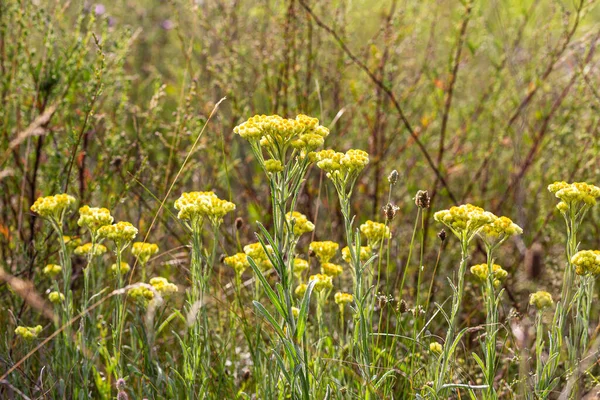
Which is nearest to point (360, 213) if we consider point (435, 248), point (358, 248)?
point (435, 248)

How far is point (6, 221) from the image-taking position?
2764 millimetres

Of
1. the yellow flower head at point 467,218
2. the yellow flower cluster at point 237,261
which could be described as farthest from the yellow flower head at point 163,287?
the yellow flower head at point 467,218

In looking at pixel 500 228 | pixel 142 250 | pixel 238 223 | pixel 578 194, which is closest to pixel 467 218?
pixel 500 228

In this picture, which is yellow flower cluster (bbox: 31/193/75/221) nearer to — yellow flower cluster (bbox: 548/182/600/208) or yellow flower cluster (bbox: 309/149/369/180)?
yellow flower cluster (bbox: 309/149/369/180)

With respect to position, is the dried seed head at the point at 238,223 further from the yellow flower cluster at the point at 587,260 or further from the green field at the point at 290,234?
the yellow flower cluster at the point at 587,260

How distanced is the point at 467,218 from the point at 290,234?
0.41m

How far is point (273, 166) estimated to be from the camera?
149 centimetres

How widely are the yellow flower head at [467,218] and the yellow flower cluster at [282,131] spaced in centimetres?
34

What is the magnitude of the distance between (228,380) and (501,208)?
2.09 meters

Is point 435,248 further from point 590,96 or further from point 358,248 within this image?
point 358,248

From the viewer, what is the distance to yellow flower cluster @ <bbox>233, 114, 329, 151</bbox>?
152 cm

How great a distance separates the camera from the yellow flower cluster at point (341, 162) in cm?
158

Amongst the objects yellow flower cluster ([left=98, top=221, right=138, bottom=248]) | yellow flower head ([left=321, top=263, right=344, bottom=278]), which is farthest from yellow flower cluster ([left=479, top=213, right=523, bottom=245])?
yellow flower cluster ([left=98, top=221, right=138, bottom=248])

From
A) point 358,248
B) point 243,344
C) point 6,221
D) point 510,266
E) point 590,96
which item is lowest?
point 243,344
